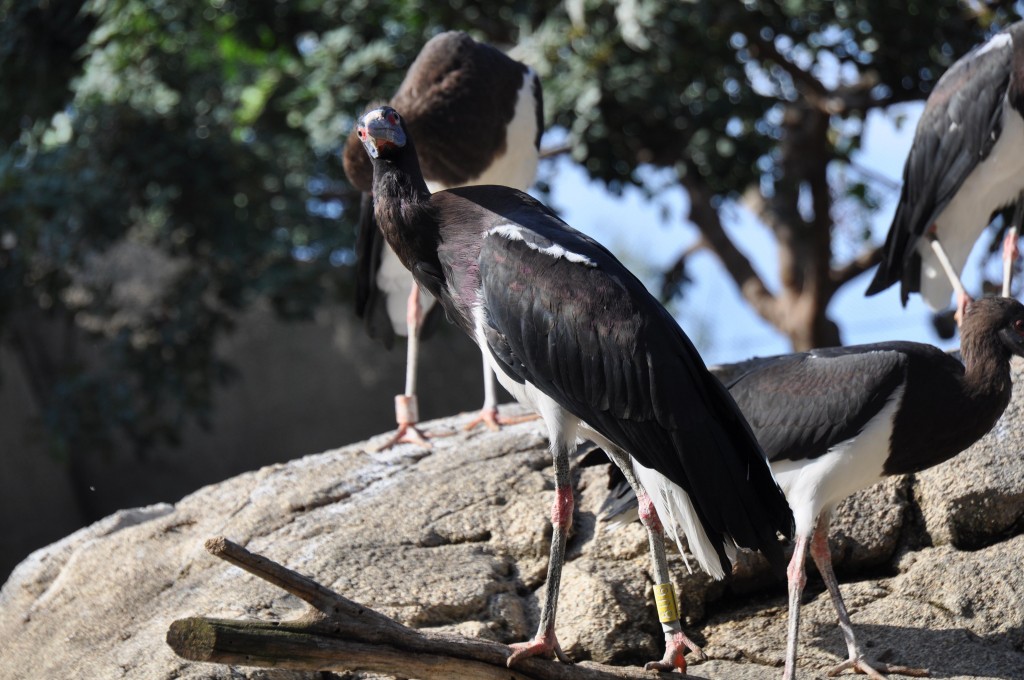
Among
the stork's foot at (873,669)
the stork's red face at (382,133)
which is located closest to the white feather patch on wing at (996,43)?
the stork's foot at (873,669)

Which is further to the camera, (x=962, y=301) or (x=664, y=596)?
(x=962, y=301)

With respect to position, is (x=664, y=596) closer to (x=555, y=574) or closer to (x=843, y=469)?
(x=555, y=574)

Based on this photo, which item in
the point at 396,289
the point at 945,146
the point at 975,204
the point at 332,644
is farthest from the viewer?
the point at 396,289

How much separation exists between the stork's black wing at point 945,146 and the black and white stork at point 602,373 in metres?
2.42

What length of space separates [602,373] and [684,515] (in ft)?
1.57

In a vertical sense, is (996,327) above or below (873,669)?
above

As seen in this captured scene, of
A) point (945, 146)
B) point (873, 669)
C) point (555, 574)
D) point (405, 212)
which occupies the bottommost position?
point (873, 669)

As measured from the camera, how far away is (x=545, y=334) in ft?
12.6

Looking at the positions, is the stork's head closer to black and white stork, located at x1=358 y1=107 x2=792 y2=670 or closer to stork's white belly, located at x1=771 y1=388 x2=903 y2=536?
stork's white belly, located at x1=771 y1=388 x2=903 y2=536

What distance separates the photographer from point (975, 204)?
5996 millimetres

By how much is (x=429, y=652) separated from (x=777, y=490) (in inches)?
41.9

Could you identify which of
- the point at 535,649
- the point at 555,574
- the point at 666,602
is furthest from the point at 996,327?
the point at 535,649

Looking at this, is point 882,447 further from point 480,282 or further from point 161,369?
point 161,369

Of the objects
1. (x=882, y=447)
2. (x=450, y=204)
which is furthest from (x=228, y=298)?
(x=882, y=447)
